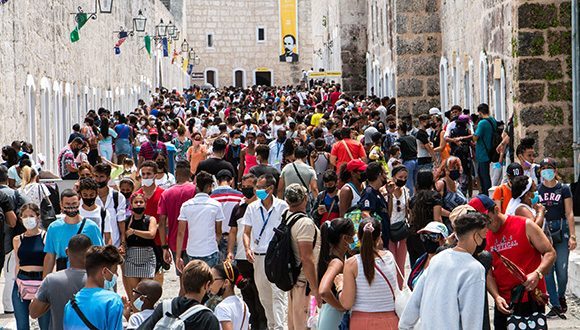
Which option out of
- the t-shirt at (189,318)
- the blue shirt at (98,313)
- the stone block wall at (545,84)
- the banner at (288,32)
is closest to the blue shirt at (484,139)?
the stone block wall at (545,84)

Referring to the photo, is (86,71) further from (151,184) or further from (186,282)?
(186,282)

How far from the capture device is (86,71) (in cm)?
2830

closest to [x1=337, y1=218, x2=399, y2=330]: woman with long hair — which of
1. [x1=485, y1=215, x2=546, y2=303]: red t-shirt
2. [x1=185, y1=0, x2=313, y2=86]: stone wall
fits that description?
[x1=485, y1=215, x2=546, y2=303]: red t-shirt

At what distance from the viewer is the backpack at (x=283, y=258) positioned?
9.10 m

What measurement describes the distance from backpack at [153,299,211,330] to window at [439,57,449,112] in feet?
64.5

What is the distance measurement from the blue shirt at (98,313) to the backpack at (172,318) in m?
0.49

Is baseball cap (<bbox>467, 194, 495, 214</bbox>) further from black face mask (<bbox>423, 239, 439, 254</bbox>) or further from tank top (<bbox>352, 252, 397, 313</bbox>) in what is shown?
tank top (<bbox>352, 252, 397, 313</bbox>)

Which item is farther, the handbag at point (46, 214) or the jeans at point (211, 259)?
the handbag at point (46, 214)

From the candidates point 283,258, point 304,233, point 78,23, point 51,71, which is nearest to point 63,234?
point 283,258

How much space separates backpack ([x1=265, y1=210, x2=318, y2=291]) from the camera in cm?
910

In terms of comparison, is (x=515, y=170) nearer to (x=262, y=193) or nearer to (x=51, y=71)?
(x=262, y=193)

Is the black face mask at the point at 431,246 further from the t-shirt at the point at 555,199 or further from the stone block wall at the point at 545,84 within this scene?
the stone block wall at the point at 545,84

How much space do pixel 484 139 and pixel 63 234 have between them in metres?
9.73

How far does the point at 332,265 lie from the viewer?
25.4 feet
